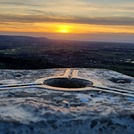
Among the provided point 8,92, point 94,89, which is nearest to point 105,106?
point 94,89

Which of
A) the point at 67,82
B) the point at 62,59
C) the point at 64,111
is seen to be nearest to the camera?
the point at 64,111

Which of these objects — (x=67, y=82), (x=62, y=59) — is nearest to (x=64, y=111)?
(x=67, y=82)

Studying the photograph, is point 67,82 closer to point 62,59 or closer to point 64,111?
point 64,111

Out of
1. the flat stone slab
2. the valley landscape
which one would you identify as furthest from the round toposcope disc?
the valley landscape

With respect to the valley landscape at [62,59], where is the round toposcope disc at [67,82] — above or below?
above

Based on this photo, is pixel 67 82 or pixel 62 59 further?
pixel 62 59

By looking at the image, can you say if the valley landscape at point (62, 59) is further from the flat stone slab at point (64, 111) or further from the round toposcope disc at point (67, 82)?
the flat stone slab at point (64, 111)

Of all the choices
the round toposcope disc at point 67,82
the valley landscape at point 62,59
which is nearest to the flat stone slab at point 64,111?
the round toposcope disc at point 67,82

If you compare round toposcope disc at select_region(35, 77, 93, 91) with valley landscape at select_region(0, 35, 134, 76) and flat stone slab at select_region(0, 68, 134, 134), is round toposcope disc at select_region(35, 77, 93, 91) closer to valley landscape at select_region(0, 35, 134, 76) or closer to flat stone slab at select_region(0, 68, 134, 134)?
flat stone slab at select_region(0, 68, 134, 134)

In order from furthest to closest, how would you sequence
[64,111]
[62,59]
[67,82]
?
[62,59] < [67,82] < [64,111]
